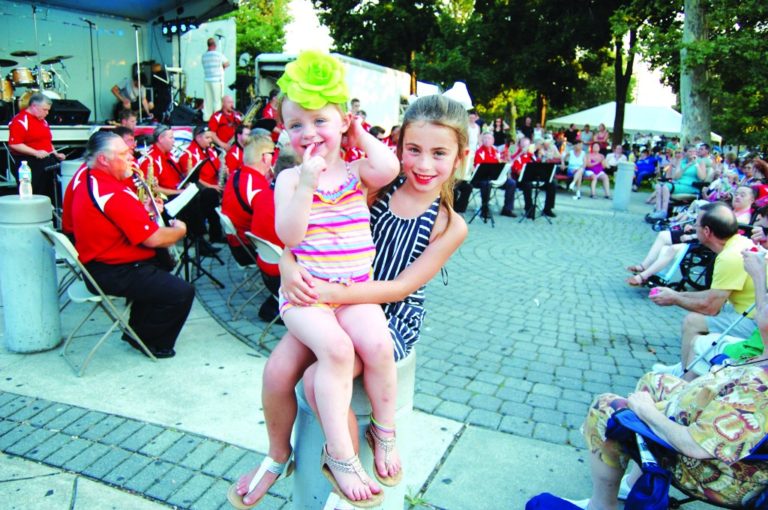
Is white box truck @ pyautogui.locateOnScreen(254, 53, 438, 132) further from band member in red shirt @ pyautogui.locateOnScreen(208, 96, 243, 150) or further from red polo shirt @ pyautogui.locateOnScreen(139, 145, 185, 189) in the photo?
red polo shirt @ pyautogui.locateOnScreen(139, 145, 185, 189)

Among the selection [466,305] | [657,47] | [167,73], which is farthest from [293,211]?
[657,47]

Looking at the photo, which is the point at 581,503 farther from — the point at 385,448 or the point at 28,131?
the point at 28,131

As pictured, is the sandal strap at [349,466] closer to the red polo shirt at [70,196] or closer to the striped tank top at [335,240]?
the striped tank top at [335,240]

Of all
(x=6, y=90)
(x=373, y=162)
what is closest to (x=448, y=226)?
(x=373, y=162)

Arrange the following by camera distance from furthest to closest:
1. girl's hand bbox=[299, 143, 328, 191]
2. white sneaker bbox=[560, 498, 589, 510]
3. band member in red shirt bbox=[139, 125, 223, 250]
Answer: band member in red shirt bbox=[139, 125, 223, 250], white sneaker bbox=[560, 498, 589, 510], girl's hand bbox=[299, 143, 328, 191]

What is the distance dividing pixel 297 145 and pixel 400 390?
97cm

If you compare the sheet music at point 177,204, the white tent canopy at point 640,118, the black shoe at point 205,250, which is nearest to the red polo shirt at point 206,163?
the black shoe at point 205,250

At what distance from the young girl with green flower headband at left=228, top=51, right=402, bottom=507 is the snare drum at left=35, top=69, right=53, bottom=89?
1429cm

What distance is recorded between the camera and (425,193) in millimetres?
2164

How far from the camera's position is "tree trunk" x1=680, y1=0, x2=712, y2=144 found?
626 inches

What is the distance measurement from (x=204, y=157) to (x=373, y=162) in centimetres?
666

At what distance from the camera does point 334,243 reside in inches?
79.9

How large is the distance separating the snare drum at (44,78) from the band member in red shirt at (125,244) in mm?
11527

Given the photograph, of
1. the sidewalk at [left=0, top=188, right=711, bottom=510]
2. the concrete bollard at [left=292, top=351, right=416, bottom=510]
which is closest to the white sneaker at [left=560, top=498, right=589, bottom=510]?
the sidewalk at [left=0, top=188, right=711, bottom=510]
